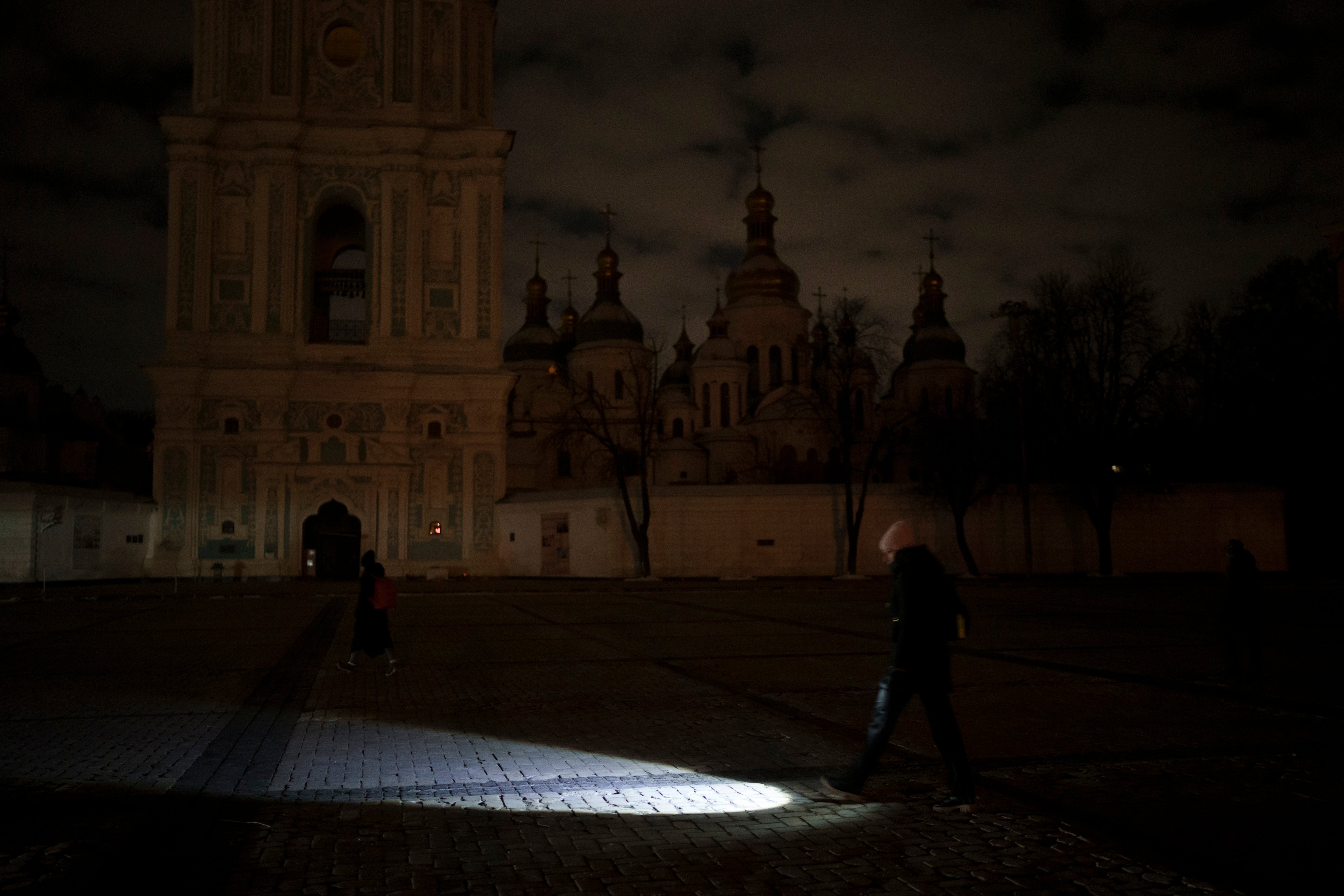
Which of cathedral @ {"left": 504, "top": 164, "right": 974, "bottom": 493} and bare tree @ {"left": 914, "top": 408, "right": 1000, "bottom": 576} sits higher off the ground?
cathedral @ {"left": 504, "top": 164, "right": 974, "bottom": 493}

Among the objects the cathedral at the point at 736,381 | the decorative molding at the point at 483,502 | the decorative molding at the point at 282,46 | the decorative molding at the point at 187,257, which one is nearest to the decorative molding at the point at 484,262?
the decorative molding at the point at 483,502

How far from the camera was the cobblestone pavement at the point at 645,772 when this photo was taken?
5348 mm

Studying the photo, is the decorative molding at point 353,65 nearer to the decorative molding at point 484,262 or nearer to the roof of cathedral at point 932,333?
the decorative molding at point 484,262

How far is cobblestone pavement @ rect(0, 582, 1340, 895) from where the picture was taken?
17.5 ft

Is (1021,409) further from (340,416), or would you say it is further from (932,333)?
(932,333)

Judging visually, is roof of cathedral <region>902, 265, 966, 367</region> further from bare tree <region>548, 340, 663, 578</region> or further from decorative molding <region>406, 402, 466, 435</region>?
decorative molding <region>406, 402, 466, 435</region>

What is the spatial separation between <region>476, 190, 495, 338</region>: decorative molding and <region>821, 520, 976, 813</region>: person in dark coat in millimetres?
38015

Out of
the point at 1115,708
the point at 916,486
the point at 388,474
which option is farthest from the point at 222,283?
the point at 1115,708

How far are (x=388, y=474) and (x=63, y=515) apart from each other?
10.6 m

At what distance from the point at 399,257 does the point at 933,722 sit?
129 feet

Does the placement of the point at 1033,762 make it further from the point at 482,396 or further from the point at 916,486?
the point at 482,396

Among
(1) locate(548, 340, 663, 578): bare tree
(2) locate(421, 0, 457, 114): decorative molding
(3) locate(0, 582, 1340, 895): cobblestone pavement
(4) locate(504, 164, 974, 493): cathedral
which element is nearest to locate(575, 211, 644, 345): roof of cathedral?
(4) locate(504, 164, 974, 493): cathedral

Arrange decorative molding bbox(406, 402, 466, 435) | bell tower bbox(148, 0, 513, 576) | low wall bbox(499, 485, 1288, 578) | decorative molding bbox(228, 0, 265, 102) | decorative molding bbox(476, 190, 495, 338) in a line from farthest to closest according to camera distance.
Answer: decorative molding bbox(476, 190, 495, 338)
decorative molding bbox(228, 0, 265, 102)
decorative molding bbox(406, 402, 466, 435)
bell tower bbox(148, 0, 513, 576)
low wall bbox(499, 485, 1288, 578)

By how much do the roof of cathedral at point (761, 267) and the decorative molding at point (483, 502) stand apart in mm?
32621
